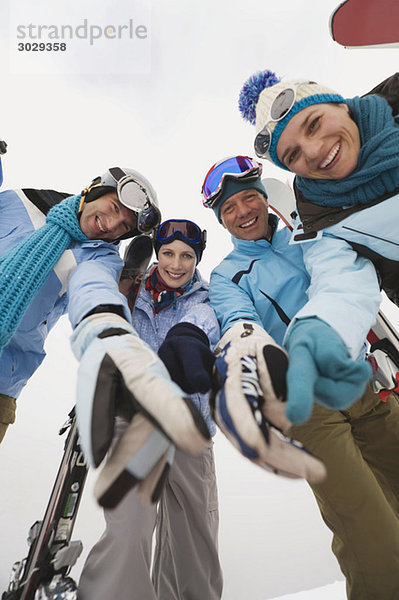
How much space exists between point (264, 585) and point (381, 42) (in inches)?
100

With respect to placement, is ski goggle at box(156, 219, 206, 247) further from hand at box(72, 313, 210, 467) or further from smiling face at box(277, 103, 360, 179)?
hand at box(72, 313, 210, 467)

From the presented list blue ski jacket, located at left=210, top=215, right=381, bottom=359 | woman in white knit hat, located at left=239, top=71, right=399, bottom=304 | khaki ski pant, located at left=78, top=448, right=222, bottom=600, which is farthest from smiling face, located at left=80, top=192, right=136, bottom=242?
khaki ski pant, located at left=78, top=448, right=222, bottom=600

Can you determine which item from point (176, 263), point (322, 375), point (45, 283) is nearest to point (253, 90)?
point (176, 263)

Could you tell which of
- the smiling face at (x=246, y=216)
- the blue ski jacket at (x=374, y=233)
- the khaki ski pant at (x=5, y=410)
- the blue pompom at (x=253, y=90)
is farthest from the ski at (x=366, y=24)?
the khaki ski pant at (x=5, y=410)

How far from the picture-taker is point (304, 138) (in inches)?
41.9

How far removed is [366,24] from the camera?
59.9 inches

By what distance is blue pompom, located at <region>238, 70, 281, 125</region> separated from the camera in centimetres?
136

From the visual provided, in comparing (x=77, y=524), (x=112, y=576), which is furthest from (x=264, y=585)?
(x=112, y=576)

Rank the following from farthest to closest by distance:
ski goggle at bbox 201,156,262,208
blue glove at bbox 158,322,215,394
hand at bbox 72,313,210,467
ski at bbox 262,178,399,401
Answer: ski goggle at bbox 201,156,262,208 < ski at bbox 262,178,399,401 < blue glove at bbox 158,322,215,394 < hand at bbox 72,313,210,467

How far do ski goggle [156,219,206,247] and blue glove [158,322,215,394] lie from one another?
72 centimetres

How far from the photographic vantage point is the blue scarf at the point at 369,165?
1011mm

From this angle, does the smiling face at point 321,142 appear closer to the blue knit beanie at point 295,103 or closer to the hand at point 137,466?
the blue knit beanie at point 295,103

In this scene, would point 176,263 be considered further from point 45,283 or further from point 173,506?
point 173,506

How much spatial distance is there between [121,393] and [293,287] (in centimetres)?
71
